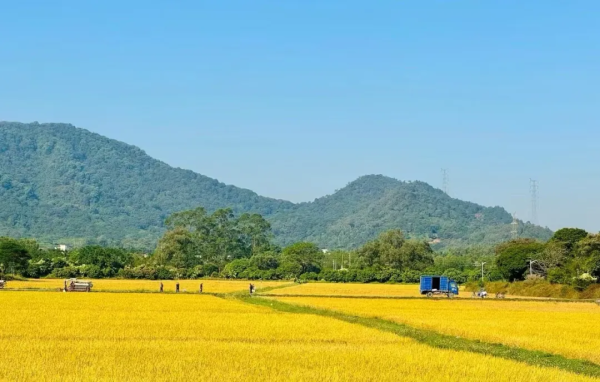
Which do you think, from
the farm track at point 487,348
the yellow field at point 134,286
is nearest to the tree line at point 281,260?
the yellow field at point 134,286

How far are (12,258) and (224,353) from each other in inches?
3459

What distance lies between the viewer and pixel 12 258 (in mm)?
103688

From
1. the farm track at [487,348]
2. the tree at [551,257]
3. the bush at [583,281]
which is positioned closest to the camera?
the farm track at [487,348]

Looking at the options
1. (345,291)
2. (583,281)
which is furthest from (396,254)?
(583,281)

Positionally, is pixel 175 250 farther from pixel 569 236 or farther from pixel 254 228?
pixel 569 236

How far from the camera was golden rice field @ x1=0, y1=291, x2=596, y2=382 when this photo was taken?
18.3 m

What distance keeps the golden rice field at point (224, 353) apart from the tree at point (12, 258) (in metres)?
72.2

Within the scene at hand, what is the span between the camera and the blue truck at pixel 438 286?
7600 centimetres

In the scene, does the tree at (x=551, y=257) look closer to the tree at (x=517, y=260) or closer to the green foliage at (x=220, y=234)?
the tree at (x=517, y=260)

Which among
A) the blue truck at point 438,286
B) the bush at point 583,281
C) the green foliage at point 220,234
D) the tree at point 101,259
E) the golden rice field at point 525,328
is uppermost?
the green foliage at point 220,234

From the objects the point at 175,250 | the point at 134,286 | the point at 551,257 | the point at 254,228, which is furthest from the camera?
the point at 254,228

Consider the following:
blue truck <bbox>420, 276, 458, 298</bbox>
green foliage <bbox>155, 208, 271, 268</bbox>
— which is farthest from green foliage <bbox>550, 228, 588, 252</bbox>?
green foliage <bbox>155, 208, 271, 268</bbox>

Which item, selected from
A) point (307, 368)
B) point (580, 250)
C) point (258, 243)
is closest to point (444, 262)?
point (258, 243)

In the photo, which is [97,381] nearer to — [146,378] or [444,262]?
[146,378]
